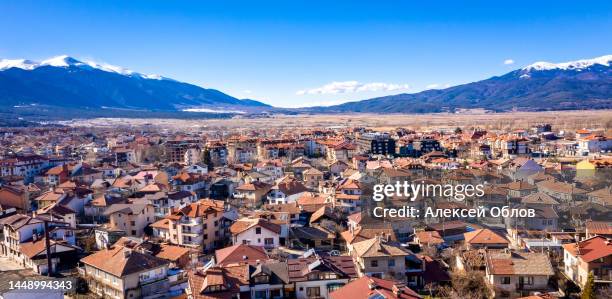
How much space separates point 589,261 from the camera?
15.2 meters

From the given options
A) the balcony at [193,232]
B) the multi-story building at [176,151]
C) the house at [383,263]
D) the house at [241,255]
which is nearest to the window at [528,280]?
the house at [383,263]

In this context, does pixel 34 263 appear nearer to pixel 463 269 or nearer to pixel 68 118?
pixel 463 269

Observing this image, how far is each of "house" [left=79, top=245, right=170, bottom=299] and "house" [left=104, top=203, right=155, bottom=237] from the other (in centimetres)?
587

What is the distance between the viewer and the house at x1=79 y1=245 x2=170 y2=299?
576 inches

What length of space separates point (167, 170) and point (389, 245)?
23.7 metres

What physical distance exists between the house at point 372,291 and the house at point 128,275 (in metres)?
5.58

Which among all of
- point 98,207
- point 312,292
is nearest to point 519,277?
point 312,292

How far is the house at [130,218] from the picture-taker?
2183 centimetres

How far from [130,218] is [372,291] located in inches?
532

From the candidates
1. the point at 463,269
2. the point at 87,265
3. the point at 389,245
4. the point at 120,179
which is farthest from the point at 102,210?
the point at 463,269

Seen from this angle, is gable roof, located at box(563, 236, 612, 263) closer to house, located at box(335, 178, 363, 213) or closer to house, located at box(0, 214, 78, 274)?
house, located at box(335, 178, 363, 213)

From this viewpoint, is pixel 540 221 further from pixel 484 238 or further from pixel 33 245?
pixel 33 245

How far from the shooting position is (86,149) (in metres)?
59.1

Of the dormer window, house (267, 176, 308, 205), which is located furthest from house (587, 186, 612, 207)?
the dormer window
